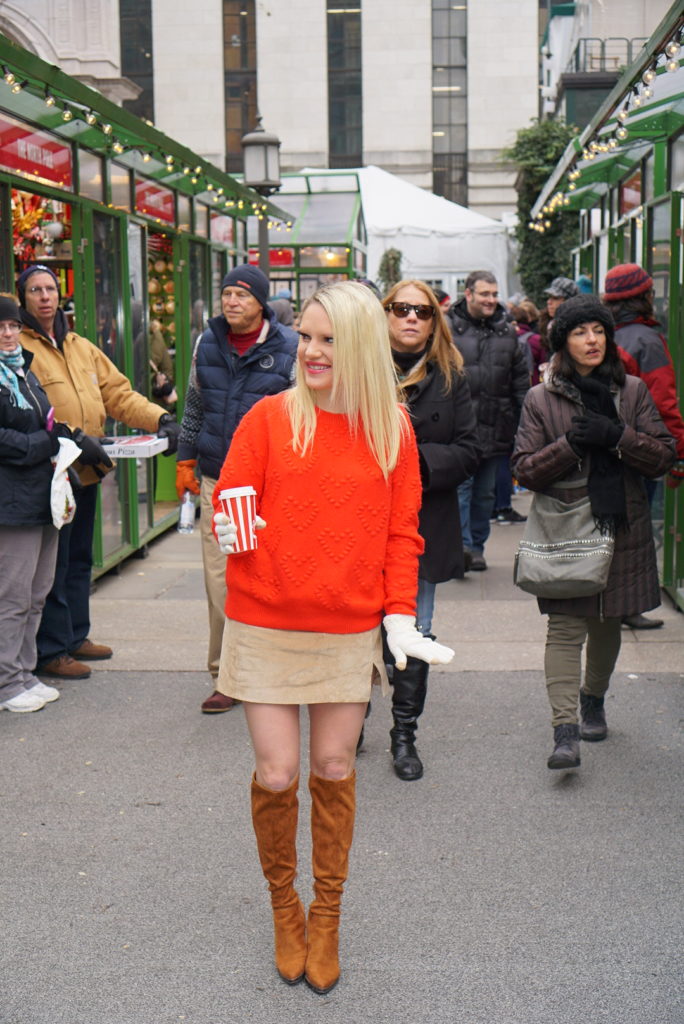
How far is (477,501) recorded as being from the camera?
30.9 ft

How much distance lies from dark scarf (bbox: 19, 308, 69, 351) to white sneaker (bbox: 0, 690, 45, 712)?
1.82 metres

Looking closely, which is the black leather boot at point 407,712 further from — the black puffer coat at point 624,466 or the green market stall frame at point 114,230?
the green market stall frame at point 114,230

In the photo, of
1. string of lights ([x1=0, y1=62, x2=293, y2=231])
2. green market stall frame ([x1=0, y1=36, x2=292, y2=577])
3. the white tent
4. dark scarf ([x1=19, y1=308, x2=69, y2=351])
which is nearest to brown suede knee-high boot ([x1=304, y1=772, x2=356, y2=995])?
dark scarf ([x1=19, y1=308, x2=69, y2=351])

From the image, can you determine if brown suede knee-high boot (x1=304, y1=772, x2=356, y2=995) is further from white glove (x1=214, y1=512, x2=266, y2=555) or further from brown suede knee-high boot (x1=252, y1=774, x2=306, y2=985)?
white glove (x1=214, y1=512, x2=266, y2=555)

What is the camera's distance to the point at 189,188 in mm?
11977

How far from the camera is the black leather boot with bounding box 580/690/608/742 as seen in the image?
18.4 feet

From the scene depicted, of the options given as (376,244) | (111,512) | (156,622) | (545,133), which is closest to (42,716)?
(156,622)

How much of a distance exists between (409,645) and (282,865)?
0.73 meters

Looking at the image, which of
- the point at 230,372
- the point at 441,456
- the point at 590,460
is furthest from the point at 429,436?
the point at 230,372

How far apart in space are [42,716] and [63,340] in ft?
6.54

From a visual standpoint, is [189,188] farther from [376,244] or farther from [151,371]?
[376,244]

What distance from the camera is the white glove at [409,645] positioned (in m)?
3.27

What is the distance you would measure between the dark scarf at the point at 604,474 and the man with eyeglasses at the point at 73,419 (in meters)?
2.48

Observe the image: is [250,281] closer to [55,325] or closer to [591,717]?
[55,325]
